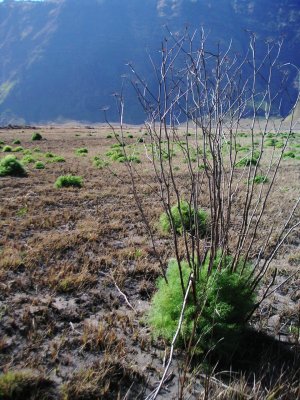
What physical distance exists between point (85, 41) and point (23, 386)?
18181 centimetres

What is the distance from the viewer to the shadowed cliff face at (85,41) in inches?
5827

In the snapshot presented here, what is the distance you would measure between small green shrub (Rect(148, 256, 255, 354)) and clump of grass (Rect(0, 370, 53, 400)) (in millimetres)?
1068

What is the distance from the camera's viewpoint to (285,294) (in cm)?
Answer: 480

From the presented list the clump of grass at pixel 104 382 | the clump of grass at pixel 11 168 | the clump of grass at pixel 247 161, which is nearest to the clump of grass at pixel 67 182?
the clump of grass at pixel 11 168

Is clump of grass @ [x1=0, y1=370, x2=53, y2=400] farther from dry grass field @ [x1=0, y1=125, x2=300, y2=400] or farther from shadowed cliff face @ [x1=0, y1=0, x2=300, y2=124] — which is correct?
shadowed cliff face @ [x1=0, y1=0, x2=300, y2=124]

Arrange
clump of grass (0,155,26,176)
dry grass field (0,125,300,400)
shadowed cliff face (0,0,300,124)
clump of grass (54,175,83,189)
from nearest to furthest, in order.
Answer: dry grass field (0,125,300,400) < clump of grass (54,175,83,189) < clump of grass (0,155,26,176) < shadowed cliff face (0,0,300,124)

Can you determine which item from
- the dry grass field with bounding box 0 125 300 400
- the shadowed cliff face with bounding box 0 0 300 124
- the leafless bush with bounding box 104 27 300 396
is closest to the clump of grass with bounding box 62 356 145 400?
the dry grass field with bounding box 0 125 300 400

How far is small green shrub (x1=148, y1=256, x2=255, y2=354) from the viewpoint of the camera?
11.1 feet

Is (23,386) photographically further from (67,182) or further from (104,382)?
(67,182)

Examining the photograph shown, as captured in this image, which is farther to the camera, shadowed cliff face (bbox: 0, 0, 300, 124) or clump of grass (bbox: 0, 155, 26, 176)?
shadowed cliff face (bbox: 0, 0, 300, 124)

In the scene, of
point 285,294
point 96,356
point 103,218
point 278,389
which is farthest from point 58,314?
point 103,218

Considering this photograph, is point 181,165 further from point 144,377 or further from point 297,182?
point 144,377

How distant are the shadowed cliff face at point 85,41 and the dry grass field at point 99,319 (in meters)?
136

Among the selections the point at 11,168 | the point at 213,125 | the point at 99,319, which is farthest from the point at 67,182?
the point at 99,319
